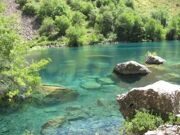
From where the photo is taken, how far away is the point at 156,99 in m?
25.9

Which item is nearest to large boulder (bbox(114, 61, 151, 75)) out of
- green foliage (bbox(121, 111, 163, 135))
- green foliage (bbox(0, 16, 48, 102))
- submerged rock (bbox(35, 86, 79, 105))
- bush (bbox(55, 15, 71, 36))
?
submerged rock (bbox(35, 86, 79, 105))

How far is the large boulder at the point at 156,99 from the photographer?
25.6 m

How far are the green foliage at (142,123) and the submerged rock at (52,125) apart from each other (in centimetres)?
773

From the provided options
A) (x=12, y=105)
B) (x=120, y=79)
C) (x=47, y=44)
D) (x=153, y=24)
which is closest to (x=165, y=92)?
(x=12, y=105)

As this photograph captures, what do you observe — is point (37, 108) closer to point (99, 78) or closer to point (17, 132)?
point (17, 132)

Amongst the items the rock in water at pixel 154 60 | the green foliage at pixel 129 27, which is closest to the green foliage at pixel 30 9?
the green foliage at pixel 129 27

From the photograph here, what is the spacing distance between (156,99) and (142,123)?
2.15 metres

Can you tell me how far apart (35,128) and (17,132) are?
154cm

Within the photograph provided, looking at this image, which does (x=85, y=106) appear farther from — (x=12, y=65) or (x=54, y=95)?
(x=12, y=65)

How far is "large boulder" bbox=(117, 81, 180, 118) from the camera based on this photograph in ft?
83.9

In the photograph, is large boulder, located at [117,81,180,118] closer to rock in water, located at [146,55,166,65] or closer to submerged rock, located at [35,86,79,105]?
submerged rock, located at [35,86,79,105]

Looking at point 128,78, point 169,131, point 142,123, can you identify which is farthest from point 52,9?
point 169,131

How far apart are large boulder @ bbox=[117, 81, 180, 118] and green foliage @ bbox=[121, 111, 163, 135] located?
0.92 meters

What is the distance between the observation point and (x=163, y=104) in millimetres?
25609
